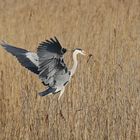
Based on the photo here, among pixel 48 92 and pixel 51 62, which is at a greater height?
pixel 51 62

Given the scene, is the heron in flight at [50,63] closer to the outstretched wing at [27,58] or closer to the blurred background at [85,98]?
the outstretched wing at [27,58]

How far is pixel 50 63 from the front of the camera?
3.36 metres

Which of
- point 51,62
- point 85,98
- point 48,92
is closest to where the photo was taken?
point 51,62

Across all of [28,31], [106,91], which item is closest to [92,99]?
[106,91]

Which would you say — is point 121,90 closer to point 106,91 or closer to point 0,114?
point 106,91

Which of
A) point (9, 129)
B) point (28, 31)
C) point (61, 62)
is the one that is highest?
point (28, 31)

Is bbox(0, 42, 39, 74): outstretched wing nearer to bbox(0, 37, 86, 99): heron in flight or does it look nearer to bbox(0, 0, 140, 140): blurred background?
bbox(0, 37, 86, 99): heron in flight

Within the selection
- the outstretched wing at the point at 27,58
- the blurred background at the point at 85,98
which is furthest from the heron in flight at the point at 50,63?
the blurred background at the point at 85,98

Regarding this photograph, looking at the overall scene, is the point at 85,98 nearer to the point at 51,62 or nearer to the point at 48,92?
the point at 48,92

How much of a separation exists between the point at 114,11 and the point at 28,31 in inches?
36.7

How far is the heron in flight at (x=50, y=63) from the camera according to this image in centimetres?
325

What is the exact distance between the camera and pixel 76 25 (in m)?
5.46

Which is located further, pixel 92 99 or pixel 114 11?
pixel 114 11

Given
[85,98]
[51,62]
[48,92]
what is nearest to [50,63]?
[51,62]
